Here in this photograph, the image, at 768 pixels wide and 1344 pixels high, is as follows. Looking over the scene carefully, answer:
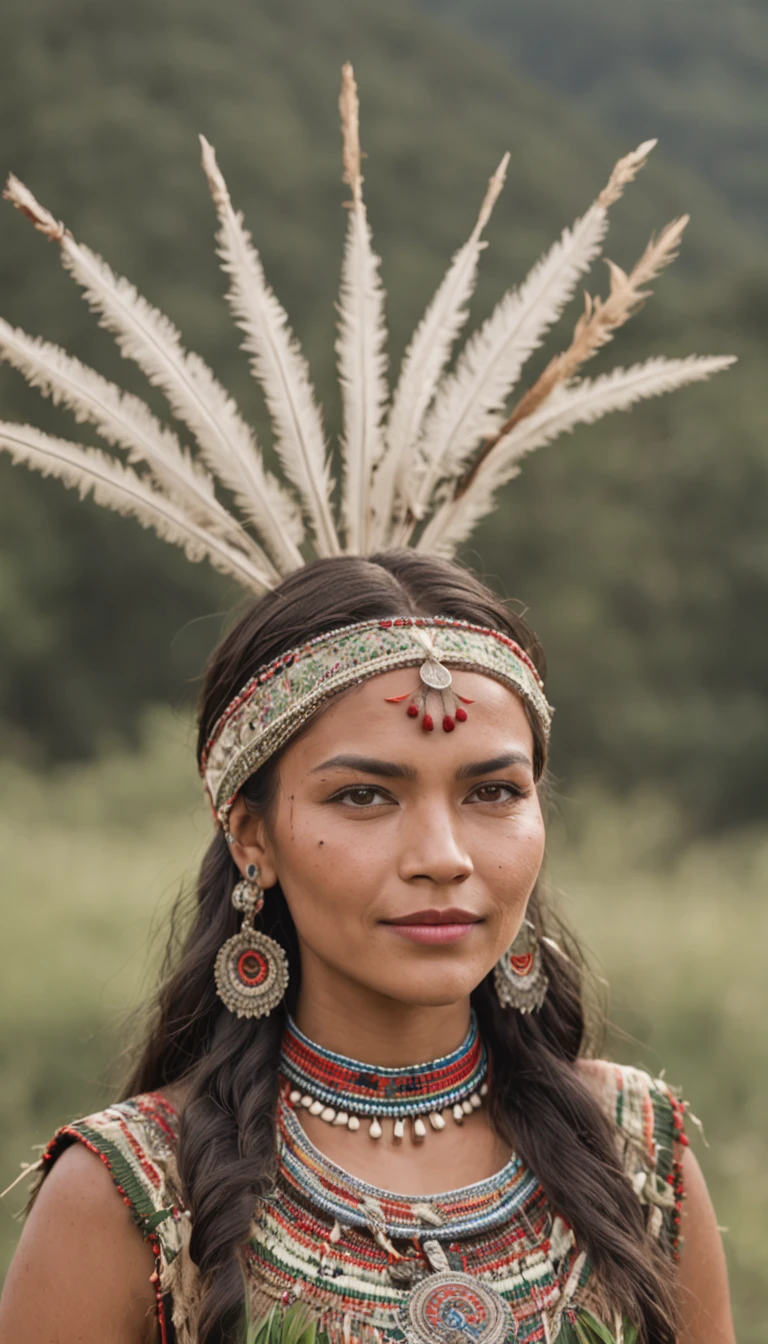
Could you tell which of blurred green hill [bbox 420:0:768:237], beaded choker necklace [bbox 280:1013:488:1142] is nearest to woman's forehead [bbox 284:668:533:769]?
beaded choker necklace [bbox 280:1013:488:1142]

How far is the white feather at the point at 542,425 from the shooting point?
3186mm

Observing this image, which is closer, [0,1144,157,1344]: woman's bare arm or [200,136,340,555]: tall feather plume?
[0,1144,157,1344]: woman's bare arm

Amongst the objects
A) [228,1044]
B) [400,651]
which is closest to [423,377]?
[400,651]

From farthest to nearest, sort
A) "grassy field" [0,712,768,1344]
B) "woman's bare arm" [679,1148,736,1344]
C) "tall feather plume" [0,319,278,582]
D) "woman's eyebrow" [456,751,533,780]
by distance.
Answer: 1. "grassy field" [0,712,768,1344]
2. "tall feather plume" [0,319,278,582]
3. "woman's bare arm" [679,1148,736,1344]
4. "woman's eyebrow" [456,751,533,780]

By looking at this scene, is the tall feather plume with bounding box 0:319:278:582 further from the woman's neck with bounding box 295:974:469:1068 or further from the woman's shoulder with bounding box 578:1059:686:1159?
the woman's shoulder with bounding box 578:1059:686:1159

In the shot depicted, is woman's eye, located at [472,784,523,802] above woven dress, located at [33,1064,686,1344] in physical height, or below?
above

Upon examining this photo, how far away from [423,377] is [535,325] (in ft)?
0.84

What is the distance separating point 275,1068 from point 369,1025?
21cm

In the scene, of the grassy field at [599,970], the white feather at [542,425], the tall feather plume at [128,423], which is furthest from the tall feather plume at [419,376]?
the grassy field at [599,970]

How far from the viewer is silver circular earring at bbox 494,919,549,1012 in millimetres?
2895

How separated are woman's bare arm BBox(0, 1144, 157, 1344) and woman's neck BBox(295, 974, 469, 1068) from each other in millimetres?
458

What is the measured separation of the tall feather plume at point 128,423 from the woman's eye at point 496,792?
0.73m

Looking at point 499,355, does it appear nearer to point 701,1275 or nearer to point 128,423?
point 128,423

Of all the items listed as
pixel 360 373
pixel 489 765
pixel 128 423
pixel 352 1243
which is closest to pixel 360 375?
pixel 360 373
